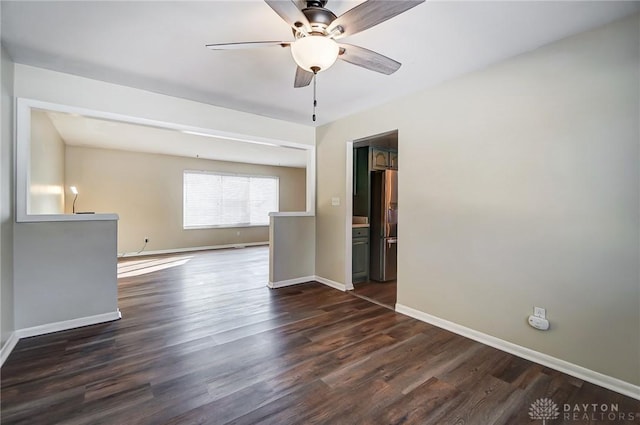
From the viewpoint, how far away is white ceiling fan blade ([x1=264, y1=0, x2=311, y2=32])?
1426 millimetres

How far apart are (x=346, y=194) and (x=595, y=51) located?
2677 mm

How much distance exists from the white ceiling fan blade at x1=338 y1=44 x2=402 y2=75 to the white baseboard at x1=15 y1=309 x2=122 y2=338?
327cm

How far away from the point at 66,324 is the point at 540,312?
416 cm

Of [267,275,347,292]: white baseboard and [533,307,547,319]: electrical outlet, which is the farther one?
A: [267,275,347,292]: white baseboard

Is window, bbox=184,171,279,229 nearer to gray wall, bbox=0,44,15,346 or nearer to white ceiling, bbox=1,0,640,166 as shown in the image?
white ceiling, bbox=1,0,640,166

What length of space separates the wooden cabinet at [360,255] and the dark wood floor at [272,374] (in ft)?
3.75

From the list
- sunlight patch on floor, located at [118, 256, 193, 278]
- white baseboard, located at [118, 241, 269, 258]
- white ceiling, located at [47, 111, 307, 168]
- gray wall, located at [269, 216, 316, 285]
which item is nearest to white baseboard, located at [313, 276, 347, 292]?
gray wall, located at [269, 216, 316, 285]

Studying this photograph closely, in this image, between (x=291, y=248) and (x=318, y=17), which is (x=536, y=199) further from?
(x=291, y=248)

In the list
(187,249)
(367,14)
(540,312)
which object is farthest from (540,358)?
(187,249)

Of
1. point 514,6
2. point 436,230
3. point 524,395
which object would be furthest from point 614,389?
point 514,6

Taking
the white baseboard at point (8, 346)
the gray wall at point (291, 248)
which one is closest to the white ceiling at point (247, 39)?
the gray wall at point (291, 248)

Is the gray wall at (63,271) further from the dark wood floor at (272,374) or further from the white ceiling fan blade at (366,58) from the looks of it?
the white ceiling fan blade at (366,58)

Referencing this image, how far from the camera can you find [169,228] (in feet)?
23.1

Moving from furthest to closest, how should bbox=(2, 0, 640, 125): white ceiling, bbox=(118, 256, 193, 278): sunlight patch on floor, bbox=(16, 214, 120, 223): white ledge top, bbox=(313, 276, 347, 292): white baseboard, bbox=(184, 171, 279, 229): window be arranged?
bbox=(184, 171, 279, 229): window < bbox=(118, 256, 193, 278): sunlight patch on floor < bbox=(313, 276, 347, 292): white baseboard < bbox=(16, 214, 120, 223): white ledge top < bbox=(2, 0, 640, 125): white ceiling
